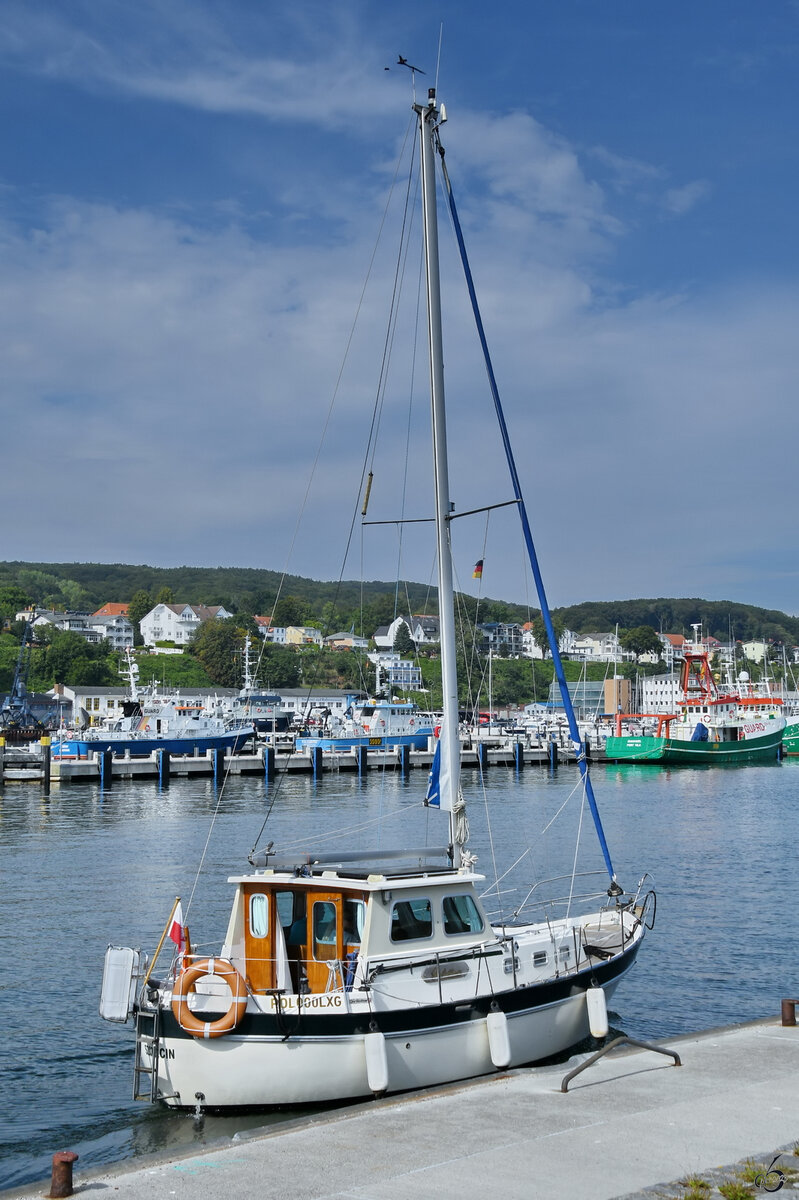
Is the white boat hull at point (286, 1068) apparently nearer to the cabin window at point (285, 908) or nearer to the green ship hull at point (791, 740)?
the cabin window at point (285, 908)

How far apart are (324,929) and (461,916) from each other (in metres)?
2.11

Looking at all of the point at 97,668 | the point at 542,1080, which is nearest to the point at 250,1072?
the point at 542,1080

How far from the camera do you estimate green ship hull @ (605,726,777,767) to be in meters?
92.8

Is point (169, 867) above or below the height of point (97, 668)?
below

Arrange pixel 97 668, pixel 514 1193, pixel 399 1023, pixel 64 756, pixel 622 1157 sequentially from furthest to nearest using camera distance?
pixel 97 668 < pixel 64 756 < pixel 399 1023 < pixel 622 1157 < pixel 514 1193

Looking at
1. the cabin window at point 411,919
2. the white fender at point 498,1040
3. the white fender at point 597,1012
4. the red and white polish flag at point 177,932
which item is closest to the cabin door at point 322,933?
the cabin window at point 411,919

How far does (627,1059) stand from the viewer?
1389cm

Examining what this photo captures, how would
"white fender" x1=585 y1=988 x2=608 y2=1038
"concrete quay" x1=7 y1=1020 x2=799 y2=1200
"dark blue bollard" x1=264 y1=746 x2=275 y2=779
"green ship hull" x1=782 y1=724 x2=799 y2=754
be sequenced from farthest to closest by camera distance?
"green ship hull" x1=782 y1=724 x2=799 y2=754, "dark blue bollard" x1=264 y1=746 x2=275 y2=779, "white fender" x1=585 y1=988 x2=608 y2=1038, "concrete quay" x1=7 y1=1020 x2=799 y2=1200

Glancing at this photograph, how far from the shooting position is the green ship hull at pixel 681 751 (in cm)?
9281

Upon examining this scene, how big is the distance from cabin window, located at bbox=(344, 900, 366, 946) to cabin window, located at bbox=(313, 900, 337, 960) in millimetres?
169

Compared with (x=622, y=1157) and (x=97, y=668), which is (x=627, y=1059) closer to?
(x=622, y=1157)

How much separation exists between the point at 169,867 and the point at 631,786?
44.1 m

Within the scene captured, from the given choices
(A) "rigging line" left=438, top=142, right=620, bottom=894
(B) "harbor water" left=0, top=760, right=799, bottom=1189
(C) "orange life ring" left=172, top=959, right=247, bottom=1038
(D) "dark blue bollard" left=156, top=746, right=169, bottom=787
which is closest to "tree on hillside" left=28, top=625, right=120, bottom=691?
(B) "harbor water" left=0, top=760, right=799, bottom=1189

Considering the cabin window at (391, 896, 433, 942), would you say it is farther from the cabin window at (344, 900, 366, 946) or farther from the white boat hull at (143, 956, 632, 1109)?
the white boat hull at (143, 956, 632, 1109)
